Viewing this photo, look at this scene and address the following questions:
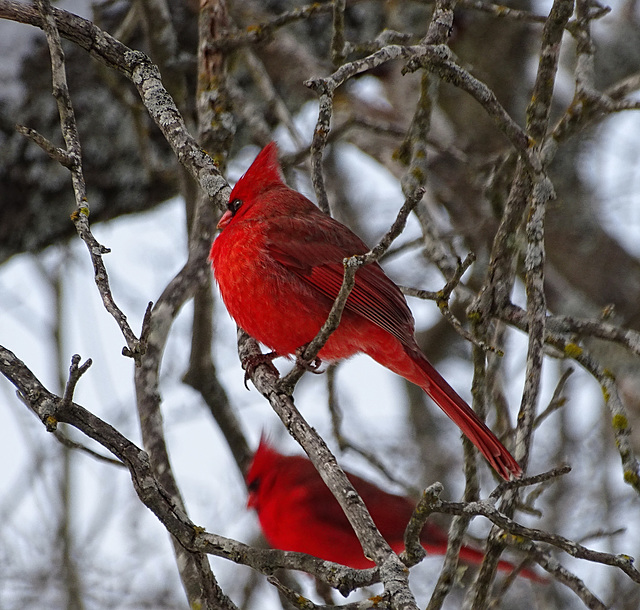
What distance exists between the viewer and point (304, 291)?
9.36 ft

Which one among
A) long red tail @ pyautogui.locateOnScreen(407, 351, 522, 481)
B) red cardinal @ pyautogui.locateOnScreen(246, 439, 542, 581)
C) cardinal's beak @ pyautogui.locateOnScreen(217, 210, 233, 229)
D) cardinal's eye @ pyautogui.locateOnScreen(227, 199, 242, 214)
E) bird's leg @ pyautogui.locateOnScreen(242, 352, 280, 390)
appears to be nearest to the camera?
long red tail @ pyautogui.locateOnScreen(407, 351, 522, 481)

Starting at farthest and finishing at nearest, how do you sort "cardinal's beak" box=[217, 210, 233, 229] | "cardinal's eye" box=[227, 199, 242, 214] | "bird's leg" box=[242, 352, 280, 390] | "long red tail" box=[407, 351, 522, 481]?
1. "cardinal's beak" box=[217, 210, 233, 229]
2. "cardinal's eye" box=[227, 199, 242, 214]
3. "bird's leg" box=[242, 352, 280, 390]
4. "long red tail" box=[407, 351, 522, 481]

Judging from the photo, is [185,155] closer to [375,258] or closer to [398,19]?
[375,258]

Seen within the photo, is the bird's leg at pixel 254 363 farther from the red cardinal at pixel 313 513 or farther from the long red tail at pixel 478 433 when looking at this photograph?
the red cardinal at pixel 313 513

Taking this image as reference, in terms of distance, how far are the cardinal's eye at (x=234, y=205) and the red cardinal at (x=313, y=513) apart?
4.68 feet

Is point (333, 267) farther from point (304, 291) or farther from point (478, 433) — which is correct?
point (478, 433)

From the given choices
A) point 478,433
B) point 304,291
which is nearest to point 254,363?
point 304,291

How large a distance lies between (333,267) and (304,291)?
145 millimetres

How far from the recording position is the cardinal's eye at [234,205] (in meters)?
2.80

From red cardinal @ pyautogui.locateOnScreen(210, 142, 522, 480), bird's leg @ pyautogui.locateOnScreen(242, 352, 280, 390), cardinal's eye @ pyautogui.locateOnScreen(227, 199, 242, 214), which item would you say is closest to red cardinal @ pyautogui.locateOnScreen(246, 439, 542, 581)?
red cardinal @ pyautogui.locateOnScreen(210, 142, 522, 480)

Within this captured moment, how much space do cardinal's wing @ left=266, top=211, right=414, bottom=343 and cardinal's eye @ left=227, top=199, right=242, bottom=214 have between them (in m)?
0.14

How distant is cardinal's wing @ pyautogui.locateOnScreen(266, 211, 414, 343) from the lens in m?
2.83

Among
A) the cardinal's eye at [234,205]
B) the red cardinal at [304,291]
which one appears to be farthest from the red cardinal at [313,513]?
the cardinal's eye at [234,205]

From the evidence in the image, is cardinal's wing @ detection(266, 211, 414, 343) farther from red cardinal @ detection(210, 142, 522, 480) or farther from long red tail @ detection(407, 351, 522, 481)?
long red tail @ detection(407, 351, 522, 481)
